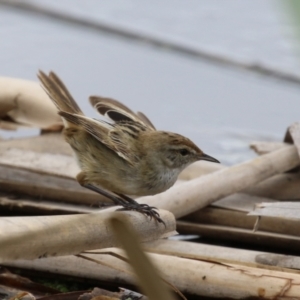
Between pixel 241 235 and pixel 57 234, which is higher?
pixel 241 235

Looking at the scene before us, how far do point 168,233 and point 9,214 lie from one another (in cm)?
93

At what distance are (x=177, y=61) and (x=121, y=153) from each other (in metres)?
2.97

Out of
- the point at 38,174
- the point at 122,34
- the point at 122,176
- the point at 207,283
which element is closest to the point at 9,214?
the point at 38,174

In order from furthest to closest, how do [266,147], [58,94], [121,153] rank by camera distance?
[266,147], [58,94], [121,153]

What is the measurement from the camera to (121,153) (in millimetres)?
3762

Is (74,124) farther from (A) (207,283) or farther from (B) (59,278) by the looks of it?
(A) (207,283)

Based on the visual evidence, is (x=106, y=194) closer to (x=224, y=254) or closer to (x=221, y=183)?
(x=221, y=183)

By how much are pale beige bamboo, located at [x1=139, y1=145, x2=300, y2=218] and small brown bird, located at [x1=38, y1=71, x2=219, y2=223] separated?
0.08 meters

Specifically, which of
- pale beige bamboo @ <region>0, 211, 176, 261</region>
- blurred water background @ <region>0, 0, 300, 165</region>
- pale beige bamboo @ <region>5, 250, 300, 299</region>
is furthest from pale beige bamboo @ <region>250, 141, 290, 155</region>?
pale beige bamboo @ <region>0, 211, 176, 261</region>

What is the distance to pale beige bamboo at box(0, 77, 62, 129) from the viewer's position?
4.67 meters

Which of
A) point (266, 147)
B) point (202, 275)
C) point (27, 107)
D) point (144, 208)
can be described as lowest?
point (202, 275)

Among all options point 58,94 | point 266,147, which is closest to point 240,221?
point 266,147

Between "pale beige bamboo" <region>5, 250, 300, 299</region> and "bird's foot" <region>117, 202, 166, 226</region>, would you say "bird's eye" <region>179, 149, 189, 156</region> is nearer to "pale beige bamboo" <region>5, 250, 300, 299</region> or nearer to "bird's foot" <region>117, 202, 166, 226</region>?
"bird's foot" <region>117, 202, 166, 226</region>

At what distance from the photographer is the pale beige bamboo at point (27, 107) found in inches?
184
